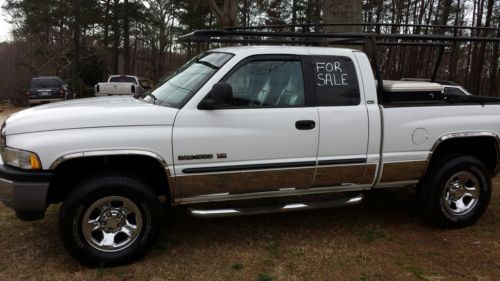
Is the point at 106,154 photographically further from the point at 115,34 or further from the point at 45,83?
the point at 115,34

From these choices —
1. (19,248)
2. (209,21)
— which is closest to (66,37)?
(209,21)

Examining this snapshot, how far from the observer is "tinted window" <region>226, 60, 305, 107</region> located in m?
4.34

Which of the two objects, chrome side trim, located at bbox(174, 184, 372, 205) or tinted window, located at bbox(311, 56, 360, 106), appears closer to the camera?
chrome side trim, located at bbox(174, 184, 372, 205)

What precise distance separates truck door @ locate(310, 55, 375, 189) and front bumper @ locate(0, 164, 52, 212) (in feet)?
8.13

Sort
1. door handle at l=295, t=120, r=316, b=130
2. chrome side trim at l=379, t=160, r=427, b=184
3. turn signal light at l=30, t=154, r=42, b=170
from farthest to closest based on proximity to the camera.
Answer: chrome side trim at l=379, t=160, r=427, b=184 → door handle at l=295, t=120, r=316, b=130 → turn signal light at l=30, t=154, r=42, b=170

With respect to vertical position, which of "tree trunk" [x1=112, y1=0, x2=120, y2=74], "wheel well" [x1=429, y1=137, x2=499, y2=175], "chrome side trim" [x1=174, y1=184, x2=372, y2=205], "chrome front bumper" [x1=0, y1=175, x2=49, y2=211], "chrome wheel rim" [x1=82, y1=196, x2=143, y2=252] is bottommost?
"chrome wheel rim" [x1=82, y1=196, x2=143, y2=252]

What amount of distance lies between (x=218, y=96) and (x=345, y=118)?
1.34 m

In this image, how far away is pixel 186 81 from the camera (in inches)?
179

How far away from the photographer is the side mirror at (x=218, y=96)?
399 centimetres

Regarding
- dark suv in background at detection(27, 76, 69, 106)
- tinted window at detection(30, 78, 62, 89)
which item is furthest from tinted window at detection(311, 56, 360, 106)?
tinted window at detection(30, 78, 62, 89)

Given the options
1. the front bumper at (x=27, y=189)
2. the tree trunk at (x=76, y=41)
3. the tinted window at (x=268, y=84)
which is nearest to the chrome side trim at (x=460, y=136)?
the tinted window at (x=268, y=84)

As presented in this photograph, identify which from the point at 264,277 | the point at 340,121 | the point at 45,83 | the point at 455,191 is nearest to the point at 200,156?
the point at 264,277

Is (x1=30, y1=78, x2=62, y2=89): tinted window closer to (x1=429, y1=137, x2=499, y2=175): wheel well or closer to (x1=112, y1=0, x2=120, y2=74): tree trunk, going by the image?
(x1=112, y1=0, x2=120, y2=74): tree trunk

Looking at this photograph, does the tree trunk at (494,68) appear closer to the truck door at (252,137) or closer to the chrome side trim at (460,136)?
the chrome side trim at (460,136)
